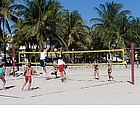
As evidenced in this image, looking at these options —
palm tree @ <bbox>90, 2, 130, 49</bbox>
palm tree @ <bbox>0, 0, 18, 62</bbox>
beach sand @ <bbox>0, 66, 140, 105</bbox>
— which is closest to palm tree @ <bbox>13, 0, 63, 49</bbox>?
palm tree @ <bbox>0, 0, 18, 62</bbox>

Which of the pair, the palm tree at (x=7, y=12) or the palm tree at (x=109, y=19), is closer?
the palm tree at (x=7, y=12)

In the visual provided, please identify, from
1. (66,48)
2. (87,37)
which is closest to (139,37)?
(87,37)

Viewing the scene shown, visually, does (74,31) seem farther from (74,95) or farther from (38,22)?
(74,95)

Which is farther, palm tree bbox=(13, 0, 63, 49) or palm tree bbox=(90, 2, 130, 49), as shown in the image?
palm tree bbox=(90, 2, 130, 49)

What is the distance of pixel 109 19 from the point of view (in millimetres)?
36750

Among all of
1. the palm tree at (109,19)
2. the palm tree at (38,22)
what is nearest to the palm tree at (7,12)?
the palm tree at (38,22)

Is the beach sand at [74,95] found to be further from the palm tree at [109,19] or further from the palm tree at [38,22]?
the palm tree at [109,19]

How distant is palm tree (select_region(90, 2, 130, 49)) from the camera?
3616 cm

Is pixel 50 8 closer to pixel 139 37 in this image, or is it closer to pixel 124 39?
pixel 124 39

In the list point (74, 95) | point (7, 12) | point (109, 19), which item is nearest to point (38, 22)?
point (7, 12)

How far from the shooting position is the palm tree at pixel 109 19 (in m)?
36.2

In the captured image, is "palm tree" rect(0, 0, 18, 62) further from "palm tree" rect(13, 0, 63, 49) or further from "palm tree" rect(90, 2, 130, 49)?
"palm tree" rect(90, 2, 130, 49)
